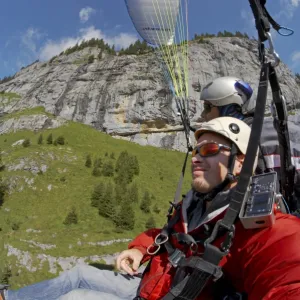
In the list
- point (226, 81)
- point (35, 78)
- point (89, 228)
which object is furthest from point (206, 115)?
point (35, 78)

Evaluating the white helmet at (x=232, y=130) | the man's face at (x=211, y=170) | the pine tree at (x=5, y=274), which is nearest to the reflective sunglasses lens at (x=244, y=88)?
the white helmet at (x=232, y=130)

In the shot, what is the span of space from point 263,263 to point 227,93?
2.37m

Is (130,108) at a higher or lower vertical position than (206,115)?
higher

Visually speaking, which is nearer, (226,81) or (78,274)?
(226,81)

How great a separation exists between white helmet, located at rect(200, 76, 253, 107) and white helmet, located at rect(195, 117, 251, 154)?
4.48 feet

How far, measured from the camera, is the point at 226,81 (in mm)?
3631

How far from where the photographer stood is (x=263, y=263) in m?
1.45

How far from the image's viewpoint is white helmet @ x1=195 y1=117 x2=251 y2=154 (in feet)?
6.91

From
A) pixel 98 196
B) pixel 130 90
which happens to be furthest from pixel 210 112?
pixel 130 90

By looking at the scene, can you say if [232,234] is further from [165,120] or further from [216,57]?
[216,57]

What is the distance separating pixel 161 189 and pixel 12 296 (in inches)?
1408

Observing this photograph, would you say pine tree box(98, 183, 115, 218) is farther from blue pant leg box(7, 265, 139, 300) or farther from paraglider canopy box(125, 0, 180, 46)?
blue pant leg box(7, 265, 139, 300)

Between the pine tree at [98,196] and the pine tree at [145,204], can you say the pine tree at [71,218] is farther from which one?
the pine tree at [145,204]

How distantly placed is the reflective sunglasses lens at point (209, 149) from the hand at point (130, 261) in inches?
38.7
